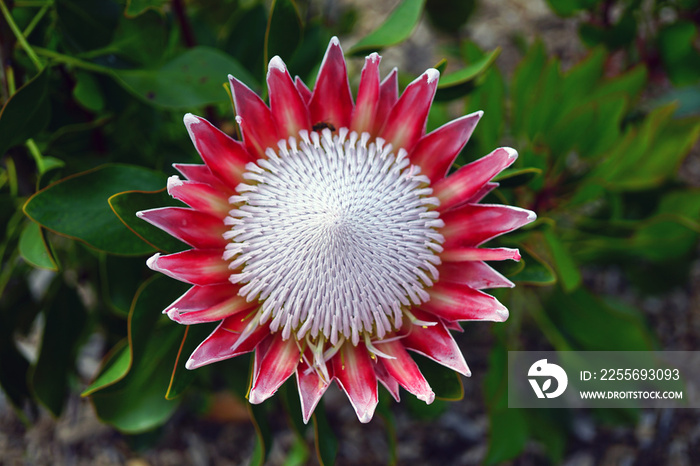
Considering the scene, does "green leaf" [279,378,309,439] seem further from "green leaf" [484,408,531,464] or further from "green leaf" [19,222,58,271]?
"green leaf" [484,408,531,464]

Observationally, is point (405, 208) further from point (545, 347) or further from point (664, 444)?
point (664, 444)

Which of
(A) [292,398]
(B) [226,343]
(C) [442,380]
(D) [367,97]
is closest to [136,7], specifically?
(D) [367,97]

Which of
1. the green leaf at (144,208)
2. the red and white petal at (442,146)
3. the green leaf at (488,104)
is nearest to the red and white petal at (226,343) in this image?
the green leaf at (144,208)

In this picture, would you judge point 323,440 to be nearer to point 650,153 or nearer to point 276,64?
point 276,64

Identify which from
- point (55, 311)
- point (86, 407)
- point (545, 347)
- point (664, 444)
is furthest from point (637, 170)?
point (86, 407)

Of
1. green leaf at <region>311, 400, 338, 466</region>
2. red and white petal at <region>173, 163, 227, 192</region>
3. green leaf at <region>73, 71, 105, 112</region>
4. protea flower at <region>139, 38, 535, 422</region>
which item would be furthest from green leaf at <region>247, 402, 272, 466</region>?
green leaf at <region>73, 71, 105, 112</region>
